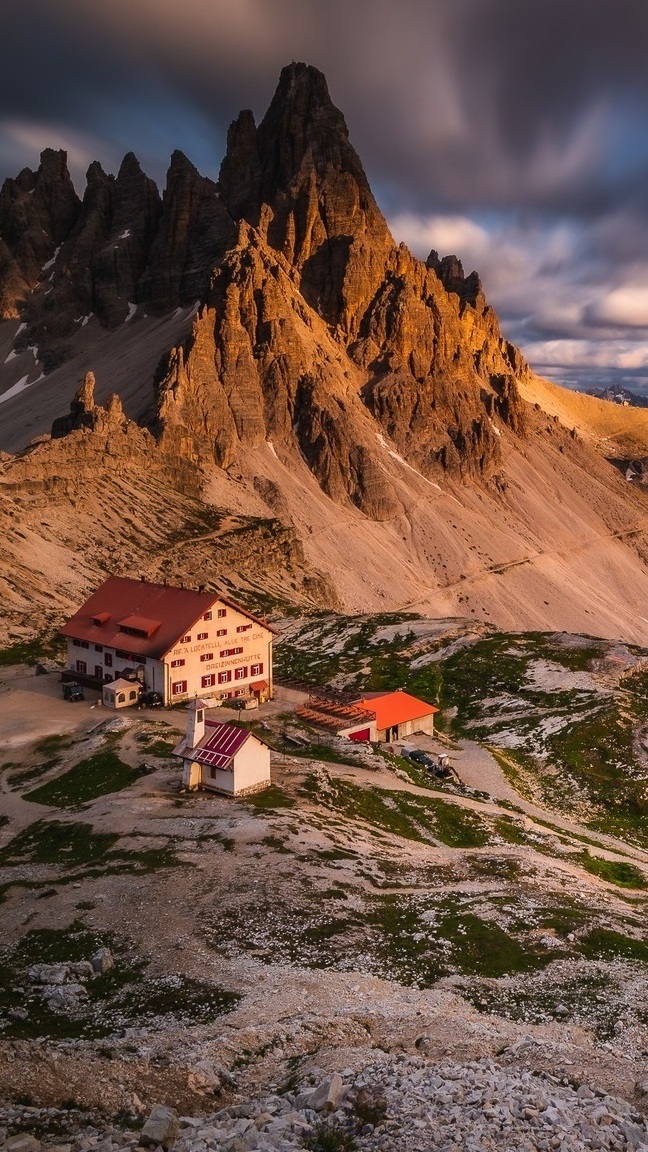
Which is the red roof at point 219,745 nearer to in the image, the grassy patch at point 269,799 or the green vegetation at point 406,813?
the grassy patch at point 269,799

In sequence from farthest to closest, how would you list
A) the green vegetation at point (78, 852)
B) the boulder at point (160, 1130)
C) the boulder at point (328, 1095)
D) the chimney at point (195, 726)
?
1. the chimney at point (195, 726)
2. the green vegetation at point (78, 852)
3. the boulder at point (328, 1095)
4. the boulder at point (160, 1130)

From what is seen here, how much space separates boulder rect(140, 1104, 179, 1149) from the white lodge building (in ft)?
154

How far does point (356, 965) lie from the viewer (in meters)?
26.6

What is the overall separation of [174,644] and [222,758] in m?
21.5

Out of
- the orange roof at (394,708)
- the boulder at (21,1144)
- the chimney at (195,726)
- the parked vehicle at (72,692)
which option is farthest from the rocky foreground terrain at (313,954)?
the orange roof at (394,708)

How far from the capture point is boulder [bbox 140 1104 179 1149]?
656 inches

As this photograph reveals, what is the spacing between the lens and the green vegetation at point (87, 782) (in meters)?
44.9

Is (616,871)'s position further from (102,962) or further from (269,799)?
(102,962)

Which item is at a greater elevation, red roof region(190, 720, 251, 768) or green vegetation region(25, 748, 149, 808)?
red roof region(190, 720, 251, 768)

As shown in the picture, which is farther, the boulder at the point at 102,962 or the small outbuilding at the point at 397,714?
the small outbuilding at the point at 397,714

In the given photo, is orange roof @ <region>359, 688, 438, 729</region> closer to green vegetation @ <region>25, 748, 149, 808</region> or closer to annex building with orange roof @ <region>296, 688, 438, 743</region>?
annex building with orange roof @ <region>296, 688, 438, 743</region>


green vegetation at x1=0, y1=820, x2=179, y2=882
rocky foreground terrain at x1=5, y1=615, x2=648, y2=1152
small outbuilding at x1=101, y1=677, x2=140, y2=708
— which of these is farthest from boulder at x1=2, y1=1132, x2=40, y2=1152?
small outbuilding at x1=101, y1=677, x2=140, y2=708

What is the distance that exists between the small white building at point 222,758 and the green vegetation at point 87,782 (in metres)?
3.97

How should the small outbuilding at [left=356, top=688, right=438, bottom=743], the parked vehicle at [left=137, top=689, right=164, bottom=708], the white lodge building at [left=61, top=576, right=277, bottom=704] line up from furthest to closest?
the small outbuilding at [left=356, top=688, right=438, bottom=743] → the white lodge building at [left=61, top=576, right=277, bottom=704] → the parked vehicle at [left=137, top=689, right=164, bottom=708]
